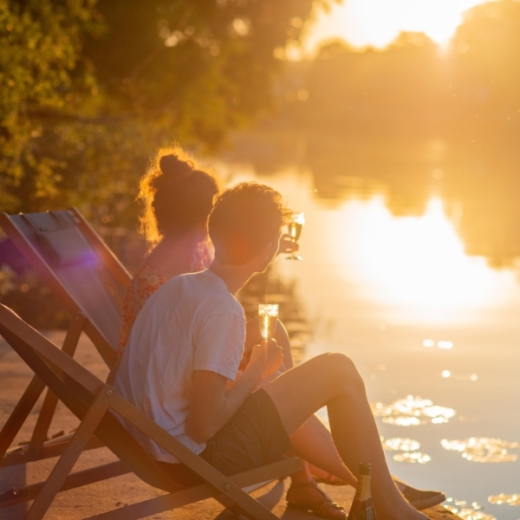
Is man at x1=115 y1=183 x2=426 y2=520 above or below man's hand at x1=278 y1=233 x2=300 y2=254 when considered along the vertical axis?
below

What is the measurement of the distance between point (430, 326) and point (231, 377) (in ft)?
20.1

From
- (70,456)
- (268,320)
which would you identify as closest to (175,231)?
(268,320)

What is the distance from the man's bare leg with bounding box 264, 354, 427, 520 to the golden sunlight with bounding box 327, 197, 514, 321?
6.01 meters

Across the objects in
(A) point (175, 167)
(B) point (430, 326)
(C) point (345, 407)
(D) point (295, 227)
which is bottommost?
(C) point (345, 407)

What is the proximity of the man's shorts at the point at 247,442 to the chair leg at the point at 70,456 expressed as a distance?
336mm

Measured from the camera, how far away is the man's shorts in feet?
11.4

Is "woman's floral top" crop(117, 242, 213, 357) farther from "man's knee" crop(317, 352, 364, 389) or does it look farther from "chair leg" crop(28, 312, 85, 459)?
"man's knee" crop(317, 352, 364, 389)

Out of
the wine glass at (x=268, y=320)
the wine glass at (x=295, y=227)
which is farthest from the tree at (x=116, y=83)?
the wine glass at (x=268, y=320)

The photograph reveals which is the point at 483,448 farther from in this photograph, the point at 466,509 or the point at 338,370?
the point at 338,370

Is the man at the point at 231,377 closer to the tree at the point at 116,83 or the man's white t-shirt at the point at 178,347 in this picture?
the man's white t-shirt at the point at 178,347

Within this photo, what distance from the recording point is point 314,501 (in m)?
4.13

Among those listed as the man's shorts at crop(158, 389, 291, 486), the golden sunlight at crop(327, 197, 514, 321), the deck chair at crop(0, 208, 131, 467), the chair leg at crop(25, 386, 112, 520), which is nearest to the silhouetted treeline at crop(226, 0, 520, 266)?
the golden sunlight at crop(327, 197, 514, 321)

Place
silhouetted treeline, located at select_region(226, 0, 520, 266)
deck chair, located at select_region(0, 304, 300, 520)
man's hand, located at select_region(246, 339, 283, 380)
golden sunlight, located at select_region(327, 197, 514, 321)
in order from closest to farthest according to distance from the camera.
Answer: deck chair, located at select_region(0, 304, 300, 520) → man's hand, located at select_region(246, 339, 283, 380) → golden sunlight, located at select_region(327, 197, 514, 321) → silhouetted treeline, located at select_region(226, 0, 520, 266)

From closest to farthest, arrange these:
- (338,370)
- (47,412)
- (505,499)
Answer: (338,370) < (47,412) < (505,499)
